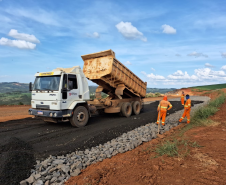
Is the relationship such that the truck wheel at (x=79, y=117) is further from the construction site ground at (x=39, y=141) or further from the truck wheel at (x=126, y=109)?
the truck wheel at (x=126, y=109)

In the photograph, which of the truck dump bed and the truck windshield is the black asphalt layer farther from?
the truck dump bed

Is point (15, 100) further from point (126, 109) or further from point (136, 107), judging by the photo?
point (126, 109)

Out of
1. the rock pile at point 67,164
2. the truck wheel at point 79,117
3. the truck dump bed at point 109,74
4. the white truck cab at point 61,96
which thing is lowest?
the rock pile at point 67,164

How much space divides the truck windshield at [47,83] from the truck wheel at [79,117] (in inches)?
55.0

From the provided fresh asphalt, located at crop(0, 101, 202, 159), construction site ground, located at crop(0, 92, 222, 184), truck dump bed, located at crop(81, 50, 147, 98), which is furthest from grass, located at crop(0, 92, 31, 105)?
construction site ground, located at crop(0, 92, 222, 184)

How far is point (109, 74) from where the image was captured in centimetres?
984

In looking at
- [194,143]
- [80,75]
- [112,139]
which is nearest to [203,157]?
[194,143]

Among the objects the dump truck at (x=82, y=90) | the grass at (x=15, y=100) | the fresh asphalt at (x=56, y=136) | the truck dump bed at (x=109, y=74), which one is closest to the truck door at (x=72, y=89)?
the dump truck at (x=82, y=90)

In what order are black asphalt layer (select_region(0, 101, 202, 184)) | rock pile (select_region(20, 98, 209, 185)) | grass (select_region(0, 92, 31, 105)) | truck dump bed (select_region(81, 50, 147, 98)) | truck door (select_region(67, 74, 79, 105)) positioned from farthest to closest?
grass (select_region(0, 92, 31, 105)), truck dump bed (select_region(81, 50, 147, 98)), truck door (select_region(67, 74, 79, 105)), black asphalt layer (select_region(0, 101, 202, 184)), rock pile (select_region(20, 98, 209, 185))

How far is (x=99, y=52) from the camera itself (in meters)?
9.87

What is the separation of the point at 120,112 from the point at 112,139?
15.1 ft

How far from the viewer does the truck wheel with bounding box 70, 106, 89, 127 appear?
797 centimetres

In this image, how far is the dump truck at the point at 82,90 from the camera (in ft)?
24.7

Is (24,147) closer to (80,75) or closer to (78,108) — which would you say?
(78,108)
